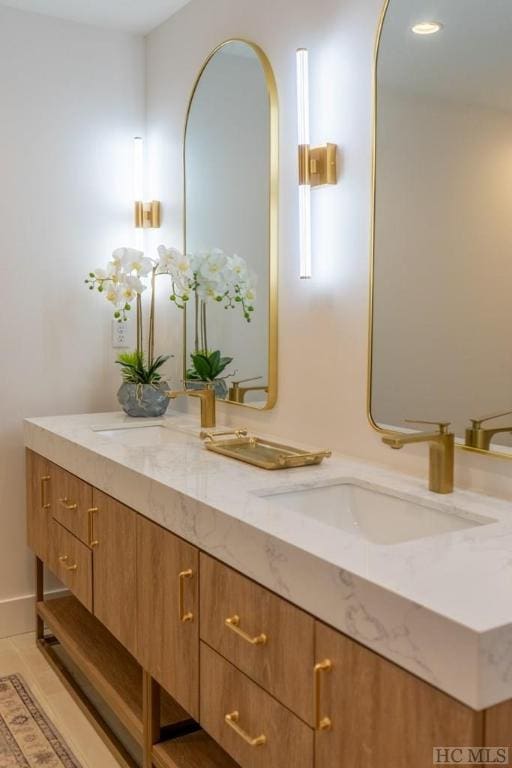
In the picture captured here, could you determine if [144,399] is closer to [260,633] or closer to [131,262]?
[131,262]

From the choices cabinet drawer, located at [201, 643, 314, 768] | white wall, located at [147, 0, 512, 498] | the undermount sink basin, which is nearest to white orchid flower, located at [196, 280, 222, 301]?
white wall, located at [147, 0, 512, 498]

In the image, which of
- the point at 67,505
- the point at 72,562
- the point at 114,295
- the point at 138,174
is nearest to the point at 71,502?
the point at 67,505

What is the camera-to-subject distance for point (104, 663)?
2.22m

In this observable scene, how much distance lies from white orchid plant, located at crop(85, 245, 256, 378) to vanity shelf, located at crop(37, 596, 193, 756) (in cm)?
95

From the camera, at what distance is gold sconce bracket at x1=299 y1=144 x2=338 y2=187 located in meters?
1.95

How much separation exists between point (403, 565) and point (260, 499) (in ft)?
1.50

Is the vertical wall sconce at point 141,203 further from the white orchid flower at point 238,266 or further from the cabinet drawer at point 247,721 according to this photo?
the cabinet drawer at point 247,721

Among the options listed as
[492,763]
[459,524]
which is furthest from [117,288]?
[492,763]

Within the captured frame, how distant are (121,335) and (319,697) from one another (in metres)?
2.04

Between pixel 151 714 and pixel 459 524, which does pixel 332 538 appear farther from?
pixel 151 714

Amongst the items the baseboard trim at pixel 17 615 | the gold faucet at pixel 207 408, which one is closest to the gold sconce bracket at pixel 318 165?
the gold faucet at pixel 207 408

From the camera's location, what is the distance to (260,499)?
58.9 inches

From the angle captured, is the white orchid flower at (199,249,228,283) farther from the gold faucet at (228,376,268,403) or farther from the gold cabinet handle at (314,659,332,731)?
the gold cabinet handle at (314,659,332,731)

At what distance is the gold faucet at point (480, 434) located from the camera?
154cm
